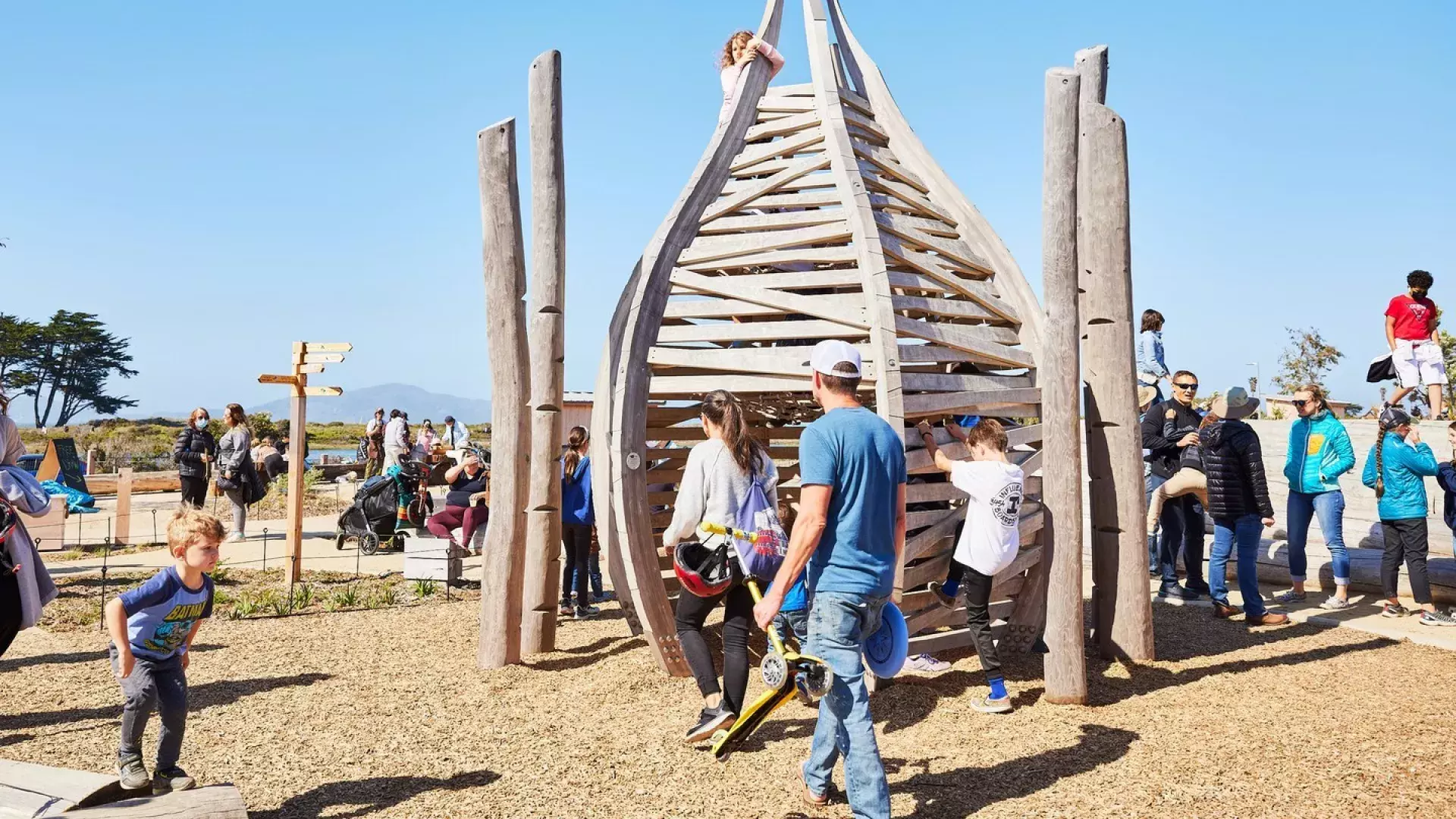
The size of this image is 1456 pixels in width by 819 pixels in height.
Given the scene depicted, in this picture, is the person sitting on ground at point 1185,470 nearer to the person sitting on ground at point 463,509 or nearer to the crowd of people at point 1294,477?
the crowd of people at point 1294,477

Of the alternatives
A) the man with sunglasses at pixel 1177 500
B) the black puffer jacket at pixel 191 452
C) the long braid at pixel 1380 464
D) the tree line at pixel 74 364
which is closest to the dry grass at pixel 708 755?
the long braid at pixel 1380 464

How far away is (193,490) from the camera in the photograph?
11.8 metres

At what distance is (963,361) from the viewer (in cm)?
595

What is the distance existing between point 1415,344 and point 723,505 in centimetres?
757

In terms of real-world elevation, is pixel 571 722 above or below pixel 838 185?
below

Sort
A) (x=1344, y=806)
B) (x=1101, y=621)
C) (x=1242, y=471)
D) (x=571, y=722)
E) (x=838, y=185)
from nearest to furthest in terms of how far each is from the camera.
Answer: (x=1344, y=806) < (x=571, y=722) < (x=838, y=185) < (x=1101, y=621) < (x=1242, y=471)

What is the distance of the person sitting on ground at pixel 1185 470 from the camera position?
26.2 feet

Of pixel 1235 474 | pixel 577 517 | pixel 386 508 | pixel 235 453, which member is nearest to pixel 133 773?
pixel 577 517

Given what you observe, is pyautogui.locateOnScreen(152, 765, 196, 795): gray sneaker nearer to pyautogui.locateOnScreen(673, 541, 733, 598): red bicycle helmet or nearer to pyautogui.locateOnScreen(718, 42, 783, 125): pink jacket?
pyautogui.locateOnScreen(673, 541, 733, 598): red bicycle helmet

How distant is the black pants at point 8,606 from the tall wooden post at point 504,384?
2.40 metres

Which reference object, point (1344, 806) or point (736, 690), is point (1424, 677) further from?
point (736, 690)

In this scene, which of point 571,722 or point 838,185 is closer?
point 571,722

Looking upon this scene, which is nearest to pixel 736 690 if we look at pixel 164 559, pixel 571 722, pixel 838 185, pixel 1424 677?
pixel 571 722

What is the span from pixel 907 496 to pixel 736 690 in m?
1.47
